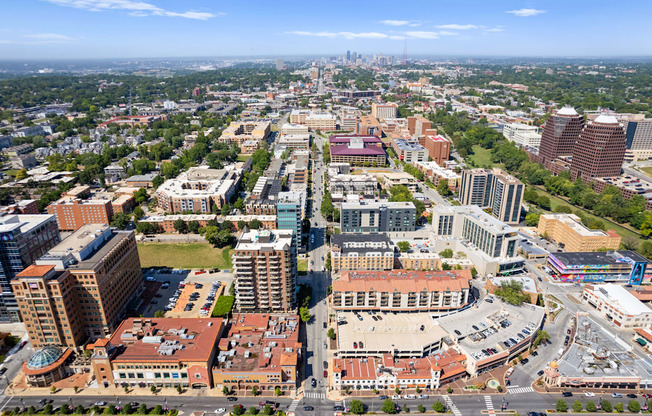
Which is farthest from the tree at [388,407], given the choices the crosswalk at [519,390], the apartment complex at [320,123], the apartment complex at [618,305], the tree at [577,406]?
the apartment complex at [320,123]

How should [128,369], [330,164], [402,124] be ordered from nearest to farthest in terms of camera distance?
[128,369], [330,164], [402,124]

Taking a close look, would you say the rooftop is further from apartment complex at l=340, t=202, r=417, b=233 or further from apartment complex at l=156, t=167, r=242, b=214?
apartment complex at l=156, t=167, r=242, b=214

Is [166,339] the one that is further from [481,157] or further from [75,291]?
[481,157]

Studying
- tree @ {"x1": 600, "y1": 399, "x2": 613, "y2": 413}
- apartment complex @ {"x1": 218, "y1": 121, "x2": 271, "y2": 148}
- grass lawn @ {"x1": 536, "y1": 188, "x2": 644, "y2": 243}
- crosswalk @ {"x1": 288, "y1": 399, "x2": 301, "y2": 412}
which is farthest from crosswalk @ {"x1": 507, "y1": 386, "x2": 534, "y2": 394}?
apartment complex @ {"x1": 218, "y1": 121, "x2": 271, "y2": 148}

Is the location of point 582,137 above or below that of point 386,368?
above

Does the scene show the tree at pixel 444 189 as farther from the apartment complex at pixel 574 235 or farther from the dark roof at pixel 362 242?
the dark roof at pixel 362 242

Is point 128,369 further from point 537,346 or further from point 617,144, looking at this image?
point 617,144

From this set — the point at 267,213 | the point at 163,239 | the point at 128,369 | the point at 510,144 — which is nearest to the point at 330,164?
the point at 267,213

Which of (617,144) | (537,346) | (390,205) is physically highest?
(617,144)
